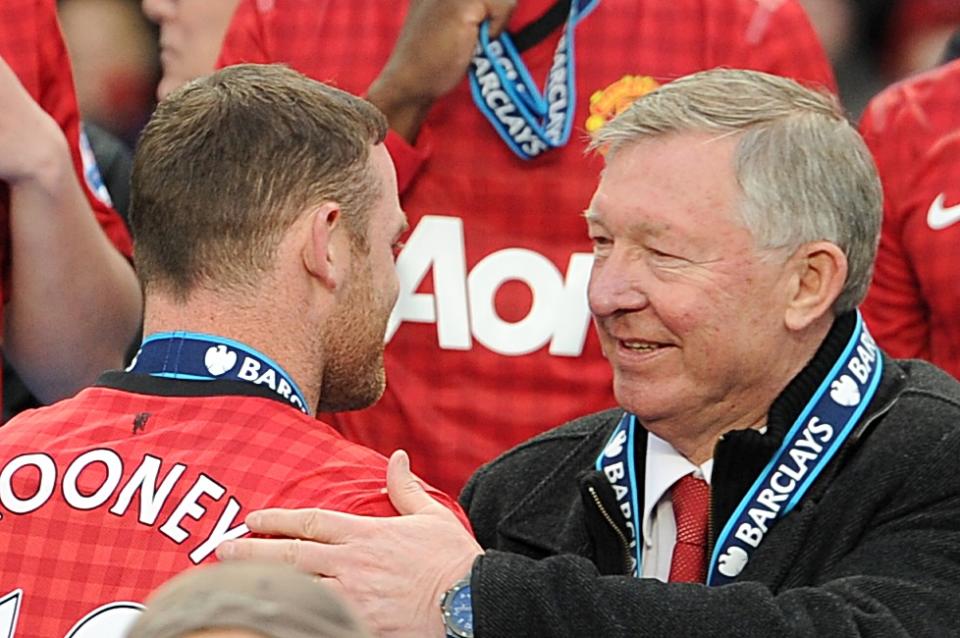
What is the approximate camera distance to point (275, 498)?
2533 millimetres

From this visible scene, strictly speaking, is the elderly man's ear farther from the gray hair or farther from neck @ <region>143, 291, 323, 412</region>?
neck @ <region>143, 291, 323, 412</region>

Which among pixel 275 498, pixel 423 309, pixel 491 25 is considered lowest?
pixel 423 309

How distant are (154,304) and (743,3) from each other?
158 centimetres

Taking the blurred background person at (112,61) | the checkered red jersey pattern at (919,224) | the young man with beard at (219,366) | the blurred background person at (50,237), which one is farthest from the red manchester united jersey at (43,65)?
the blurred background person at (112,61)

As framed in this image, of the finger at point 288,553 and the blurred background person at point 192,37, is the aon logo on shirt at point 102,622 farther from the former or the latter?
the blurred background person at point 192,37

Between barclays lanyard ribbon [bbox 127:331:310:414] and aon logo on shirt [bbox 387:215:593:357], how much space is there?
3.77 ft

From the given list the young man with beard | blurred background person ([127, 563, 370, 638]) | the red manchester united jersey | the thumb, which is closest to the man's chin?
the young man with beard

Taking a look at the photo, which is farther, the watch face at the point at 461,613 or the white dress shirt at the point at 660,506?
the white dress shirt at the point at 660,506

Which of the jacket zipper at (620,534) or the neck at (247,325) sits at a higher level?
the neck at (247,325)

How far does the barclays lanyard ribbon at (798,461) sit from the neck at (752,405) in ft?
0.24

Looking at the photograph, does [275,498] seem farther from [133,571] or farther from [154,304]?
[154,304]

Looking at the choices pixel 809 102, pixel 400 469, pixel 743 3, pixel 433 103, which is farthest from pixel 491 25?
pixel 400 469

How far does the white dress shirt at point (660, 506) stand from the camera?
3.04 metres

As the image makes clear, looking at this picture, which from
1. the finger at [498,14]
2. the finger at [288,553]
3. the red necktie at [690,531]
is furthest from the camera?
the finger at [498,14]
